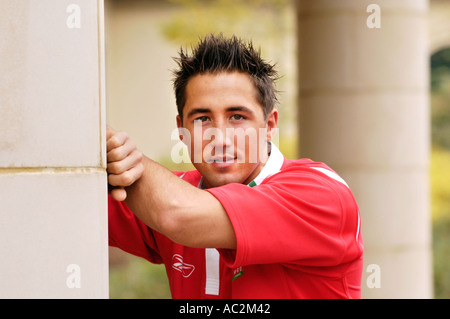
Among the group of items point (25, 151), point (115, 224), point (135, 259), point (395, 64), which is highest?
point (395, 64)

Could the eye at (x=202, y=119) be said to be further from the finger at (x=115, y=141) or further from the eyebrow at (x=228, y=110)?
the finger at (x=115, y=141)

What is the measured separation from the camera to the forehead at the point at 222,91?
2682 mm

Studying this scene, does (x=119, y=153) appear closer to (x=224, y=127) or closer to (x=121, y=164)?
(x=121, y=164)

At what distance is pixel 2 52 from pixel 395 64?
4.70 m

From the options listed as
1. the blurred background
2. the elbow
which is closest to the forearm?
the elbow

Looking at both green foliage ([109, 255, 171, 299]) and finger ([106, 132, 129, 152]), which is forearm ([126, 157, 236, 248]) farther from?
green foliage ([109, 255, 171, 299])

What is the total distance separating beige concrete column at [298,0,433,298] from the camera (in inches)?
230

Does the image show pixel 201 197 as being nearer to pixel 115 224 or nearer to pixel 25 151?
pixel 25 151

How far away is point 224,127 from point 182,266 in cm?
68

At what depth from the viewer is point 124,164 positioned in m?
2.12

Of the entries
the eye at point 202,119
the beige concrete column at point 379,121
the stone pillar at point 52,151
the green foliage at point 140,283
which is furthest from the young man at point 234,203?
the green foliage at point 140,283

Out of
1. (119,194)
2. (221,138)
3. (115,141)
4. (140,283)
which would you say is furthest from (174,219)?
(140,283)

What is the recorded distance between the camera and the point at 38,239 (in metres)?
1.79
